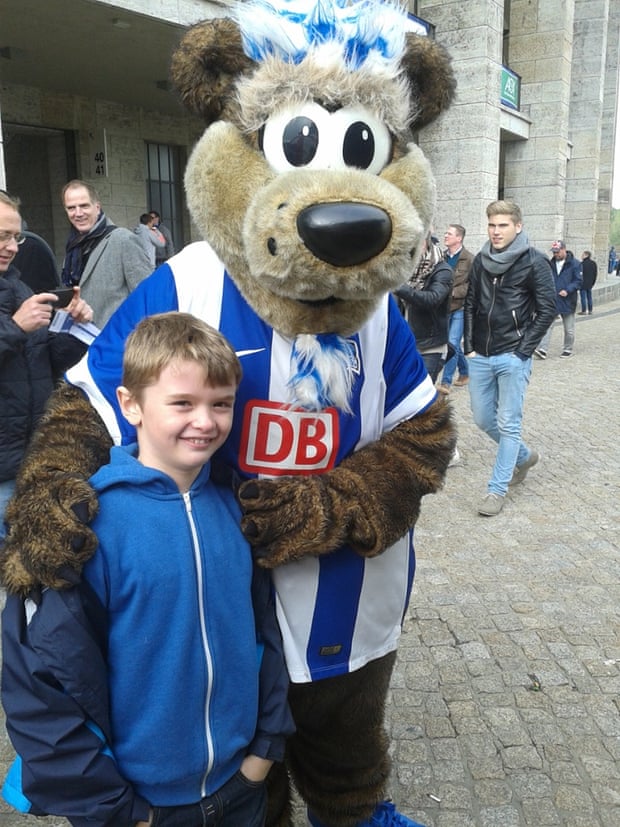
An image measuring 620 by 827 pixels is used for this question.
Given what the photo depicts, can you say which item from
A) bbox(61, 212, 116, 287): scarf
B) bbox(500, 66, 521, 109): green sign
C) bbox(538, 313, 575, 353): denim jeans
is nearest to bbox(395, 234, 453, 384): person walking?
bbox(61, 212, 116, 287): scarf

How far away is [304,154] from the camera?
1.71 metres

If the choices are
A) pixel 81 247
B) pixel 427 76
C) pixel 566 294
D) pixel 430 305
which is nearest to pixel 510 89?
pixel 566 294

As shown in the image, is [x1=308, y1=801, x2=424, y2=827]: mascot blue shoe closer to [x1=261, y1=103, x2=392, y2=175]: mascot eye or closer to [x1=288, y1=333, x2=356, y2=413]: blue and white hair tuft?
[x1=288, y1=333, x2=356, y2=413]: blue and white hair tuft

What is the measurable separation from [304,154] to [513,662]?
8.14ft

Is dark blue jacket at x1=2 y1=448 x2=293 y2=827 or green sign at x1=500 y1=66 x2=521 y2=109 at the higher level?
green sign at x1=500 y1=66 x2=521 y2=109

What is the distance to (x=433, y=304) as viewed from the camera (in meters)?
5.88

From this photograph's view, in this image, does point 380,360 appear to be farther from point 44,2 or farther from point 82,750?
point 44,2

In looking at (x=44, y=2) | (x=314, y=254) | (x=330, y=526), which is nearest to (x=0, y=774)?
(x=330, y=526)

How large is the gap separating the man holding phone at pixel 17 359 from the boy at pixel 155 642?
6.56 ft

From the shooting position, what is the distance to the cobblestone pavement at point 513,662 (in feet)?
8.29

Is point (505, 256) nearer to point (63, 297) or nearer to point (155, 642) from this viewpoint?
point (63, 297)

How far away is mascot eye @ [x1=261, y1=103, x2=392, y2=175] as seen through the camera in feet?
5.60

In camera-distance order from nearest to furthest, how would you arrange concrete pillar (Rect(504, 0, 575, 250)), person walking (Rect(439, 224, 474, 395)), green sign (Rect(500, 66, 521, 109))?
1. person walking (Rect(439, 224, 474, 395))
2. green sign (Rect(500, 66, 521, 109))
3. concrete pillar (Rect(504, 0, 575, 250))

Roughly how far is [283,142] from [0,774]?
7.61 ft
